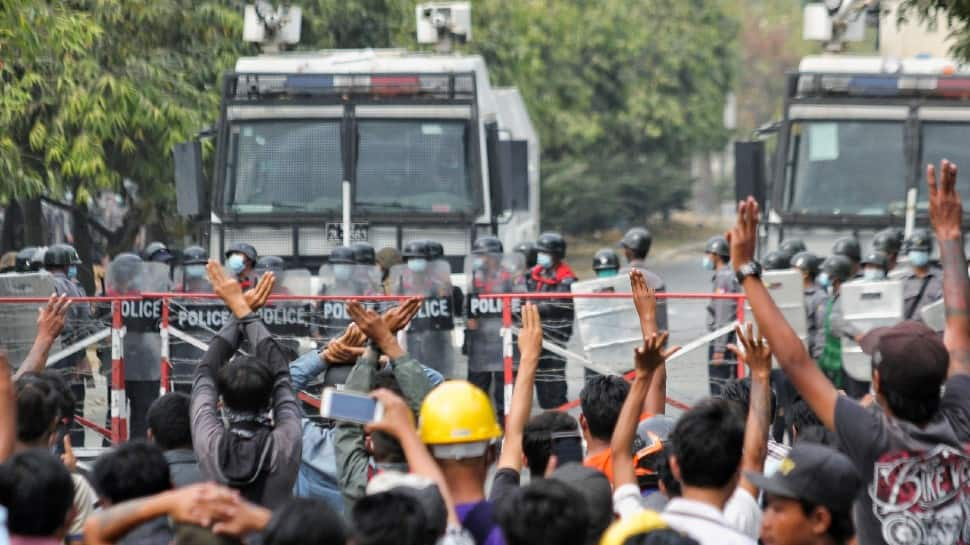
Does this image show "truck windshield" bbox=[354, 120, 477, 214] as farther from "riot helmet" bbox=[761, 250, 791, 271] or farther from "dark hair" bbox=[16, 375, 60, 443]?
"dark hair" bbox=[16, 375, 60, 443]

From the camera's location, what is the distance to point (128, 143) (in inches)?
765

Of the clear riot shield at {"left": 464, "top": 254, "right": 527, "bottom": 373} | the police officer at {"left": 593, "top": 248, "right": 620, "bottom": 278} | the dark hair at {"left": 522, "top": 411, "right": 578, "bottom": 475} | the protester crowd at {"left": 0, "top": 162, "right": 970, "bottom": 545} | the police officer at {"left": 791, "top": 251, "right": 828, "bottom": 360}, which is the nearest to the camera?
the protester crowd at {"left": 0, "top": 162, "right": 970, "bottom": 545}

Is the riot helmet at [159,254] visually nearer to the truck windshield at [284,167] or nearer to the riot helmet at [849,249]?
the truck windshield at [284,167]

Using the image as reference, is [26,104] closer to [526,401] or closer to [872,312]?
[872,312]

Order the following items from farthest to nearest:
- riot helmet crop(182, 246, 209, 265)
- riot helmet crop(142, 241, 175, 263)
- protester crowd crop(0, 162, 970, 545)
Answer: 1. riot helmet crop(142, 241, 175, 263)
2. riot helmet crop(182, 246, 209, 265)
3. protester crowd crop(0, 162, 970, 545)

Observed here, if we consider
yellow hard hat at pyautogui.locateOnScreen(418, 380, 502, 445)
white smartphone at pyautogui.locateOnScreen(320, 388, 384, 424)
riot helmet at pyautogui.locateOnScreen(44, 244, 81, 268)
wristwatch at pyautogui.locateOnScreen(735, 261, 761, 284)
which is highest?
wristwatch at pyautogui.locateOnScreen(735, 261, 761, 284)

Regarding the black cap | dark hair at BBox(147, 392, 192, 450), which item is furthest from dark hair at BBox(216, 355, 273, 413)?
the black cap

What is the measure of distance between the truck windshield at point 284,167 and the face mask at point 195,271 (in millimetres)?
2022

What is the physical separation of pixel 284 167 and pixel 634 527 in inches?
470

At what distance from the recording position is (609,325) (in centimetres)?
1105

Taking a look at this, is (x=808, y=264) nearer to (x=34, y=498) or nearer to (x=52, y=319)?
(x=52, y=319)

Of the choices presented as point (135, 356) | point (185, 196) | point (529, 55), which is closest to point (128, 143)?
point (185, 196)

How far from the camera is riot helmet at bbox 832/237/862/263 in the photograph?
1421 cm

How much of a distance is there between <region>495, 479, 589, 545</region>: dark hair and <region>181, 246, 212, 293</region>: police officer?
9.59 m
